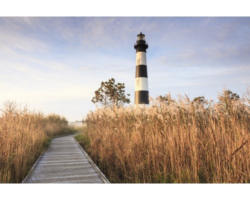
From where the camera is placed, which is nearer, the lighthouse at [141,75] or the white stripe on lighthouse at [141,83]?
the lighthouse at [141,75]

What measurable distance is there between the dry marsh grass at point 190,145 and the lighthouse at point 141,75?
4.95 metres

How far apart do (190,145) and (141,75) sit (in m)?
5.99

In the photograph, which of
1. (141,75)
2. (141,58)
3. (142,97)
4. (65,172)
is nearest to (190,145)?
(65,172)

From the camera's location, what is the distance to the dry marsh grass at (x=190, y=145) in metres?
1.88

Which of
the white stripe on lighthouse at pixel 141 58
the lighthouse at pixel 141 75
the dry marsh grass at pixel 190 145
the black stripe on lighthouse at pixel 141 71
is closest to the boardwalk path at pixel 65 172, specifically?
the dry marsh grass at pixel 190 145

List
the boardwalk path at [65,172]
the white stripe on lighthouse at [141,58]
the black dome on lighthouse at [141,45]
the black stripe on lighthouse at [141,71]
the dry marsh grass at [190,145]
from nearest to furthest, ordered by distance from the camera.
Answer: the dry marsh grass at [190,145]
the boardwalk path at [65,172]
the black dome on lighthouse at [141,45]
the black stripe on lighthouse at [141,71]
the white stripe on lighthouse at [141,58]

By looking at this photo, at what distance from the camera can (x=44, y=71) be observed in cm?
324

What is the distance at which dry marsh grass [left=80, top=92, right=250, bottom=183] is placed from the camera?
1878 millimetres

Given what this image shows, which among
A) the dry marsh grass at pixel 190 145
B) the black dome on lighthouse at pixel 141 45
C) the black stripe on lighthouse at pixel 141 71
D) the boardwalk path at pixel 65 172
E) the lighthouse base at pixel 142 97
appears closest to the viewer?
the dry marsh grass at pixel 190 145

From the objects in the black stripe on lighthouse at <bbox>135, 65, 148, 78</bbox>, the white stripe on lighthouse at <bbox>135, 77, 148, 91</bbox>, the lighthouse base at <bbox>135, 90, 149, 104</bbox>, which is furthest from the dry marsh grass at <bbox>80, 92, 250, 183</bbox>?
the black stripe on lighthouse at <bbox>135, 65, 148, 78</bbox>

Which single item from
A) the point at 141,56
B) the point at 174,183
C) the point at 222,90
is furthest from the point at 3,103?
the point at 141,56

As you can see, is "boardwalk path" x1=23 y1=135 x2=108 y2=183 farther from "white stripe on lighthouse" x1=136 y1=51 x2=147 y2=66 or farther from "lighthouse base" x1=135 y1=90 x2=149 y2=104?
"white stripe on lighthouse" x1=136 y1=51 x2=147 y2=66

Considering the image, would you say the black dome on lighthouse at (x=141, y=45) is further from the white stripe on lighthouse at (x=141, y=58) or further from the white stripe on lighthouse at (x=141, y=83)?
the white stripe on lighthouse at (x=141, y=83)

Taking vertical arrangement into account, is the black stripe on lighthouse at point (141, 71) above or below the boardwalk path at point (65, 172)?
above
